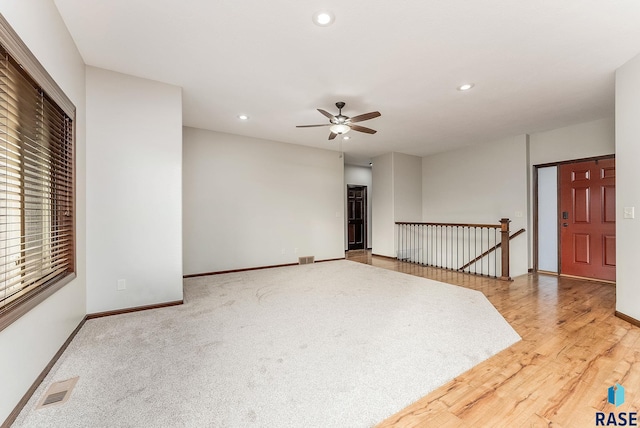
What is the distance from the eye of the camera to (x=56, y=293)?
212 centimetres

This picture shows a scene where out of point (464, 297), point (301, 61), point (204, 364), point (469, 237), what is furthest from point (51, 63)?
point (469, 237)

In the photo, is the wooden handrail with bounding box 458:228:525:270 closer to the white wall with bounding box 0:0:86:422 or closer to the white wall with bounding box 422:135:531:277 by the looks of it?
the white wall with bounding box 422:135:531:277

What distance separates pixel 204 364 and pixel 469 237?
6026 millimetres

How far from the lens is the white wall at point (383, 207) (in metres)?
6.86

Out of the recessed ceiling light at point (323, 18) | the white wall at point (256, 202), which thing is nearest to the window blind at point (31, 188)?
the recessed ceiling light at point (323, 18)

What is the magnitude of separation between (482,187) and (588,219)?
183cm

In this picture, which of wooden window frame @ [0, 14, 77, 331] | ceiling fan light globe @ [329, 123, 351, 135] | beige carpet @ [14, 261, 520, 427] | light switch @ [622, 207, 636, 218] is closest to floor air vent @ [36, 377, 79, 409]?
beige carpet @ [14, 261, 520, 427]

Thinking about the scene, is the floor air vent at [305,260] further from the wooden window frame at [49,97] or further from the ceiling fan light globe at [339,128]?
the wooden window frame at [49,97]

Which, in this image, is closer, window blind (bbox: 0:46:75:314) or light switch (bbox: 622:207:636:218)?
window blind (bbox: 0:46:75:314)

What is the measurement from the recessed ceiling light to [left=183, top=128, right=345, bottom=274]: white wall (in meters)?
3.47

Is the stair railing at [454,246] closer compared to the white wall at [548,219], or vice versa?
the white wall at [548,219]

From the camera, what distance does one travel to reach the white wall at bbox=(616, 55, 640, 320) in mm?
2682

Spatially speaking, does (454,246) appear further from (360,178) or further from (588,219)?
(360,178)

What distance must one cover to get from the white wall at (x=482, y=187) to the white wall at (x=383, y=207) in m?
1.15
